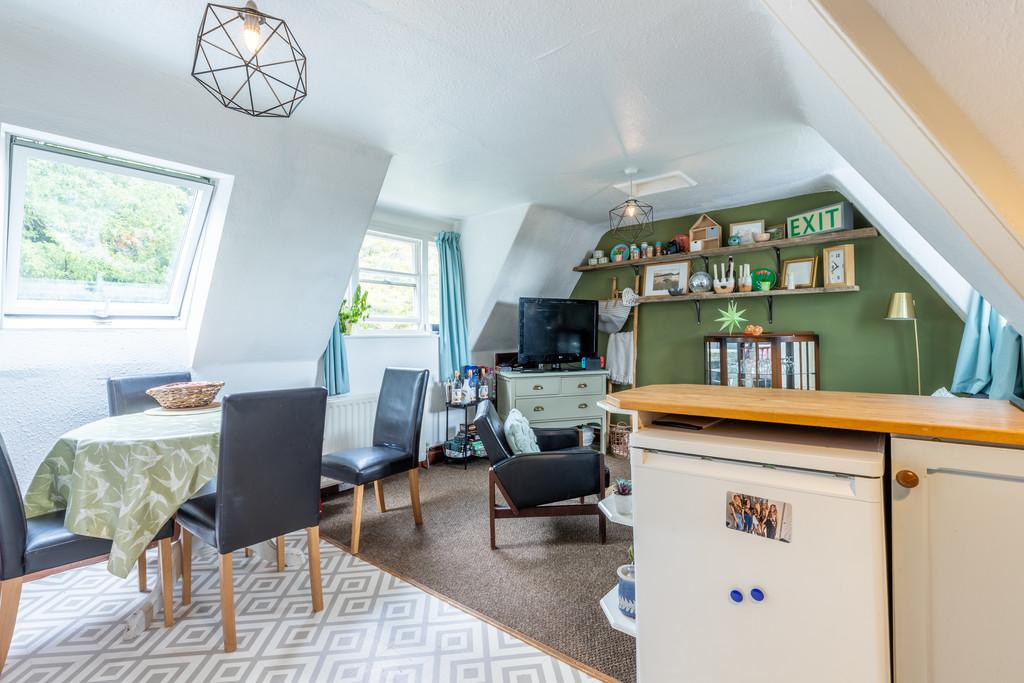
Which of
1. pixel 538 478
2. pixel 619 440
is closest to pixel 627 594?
pixel 538 478

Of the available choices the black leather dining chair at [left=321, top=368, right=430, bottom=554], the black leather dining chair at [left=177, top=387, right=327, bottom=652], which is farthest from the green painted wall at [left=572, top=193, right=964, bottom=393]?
the black leather dining chair at [left=177, top=387, right=327, bottom=652]

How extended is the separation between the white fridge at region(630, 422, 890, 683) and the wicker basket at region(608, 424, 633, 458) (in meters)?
3.18

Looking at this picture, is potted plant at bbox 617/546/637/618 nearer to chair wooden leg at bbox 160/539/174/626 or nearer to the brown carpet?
the brown carpet

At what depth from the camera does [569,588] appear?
209cm

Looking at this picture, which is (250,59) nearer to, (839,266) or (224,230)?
(224,230)

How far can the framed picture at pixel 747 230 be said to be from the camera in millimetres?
3758

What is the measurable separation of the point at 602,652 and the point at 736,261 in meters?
3.42

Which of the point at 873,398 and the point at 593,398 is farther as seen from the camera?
the point at 593,398

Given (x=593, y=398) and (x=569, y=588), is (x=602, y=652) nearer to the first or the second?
(x=569, y=588)

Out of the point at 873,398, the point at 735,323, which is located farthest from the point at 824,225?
the point at 873,398

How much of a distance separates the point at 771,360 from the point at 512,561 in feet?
8.70

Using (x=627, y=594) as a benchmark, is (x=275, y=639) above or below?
below

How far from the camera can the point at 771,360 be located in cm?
361

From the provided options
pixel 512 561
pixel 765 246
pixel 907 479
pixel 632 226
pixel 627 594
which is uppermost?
pixel 632 226
